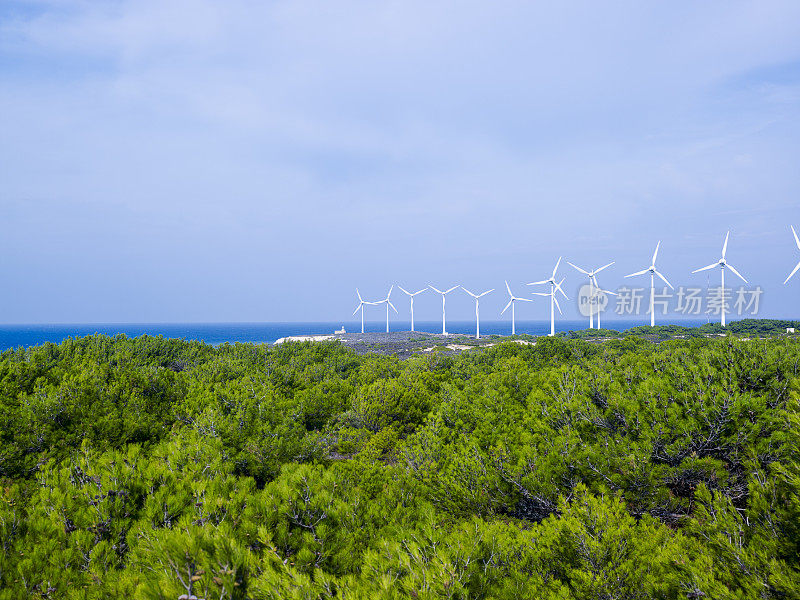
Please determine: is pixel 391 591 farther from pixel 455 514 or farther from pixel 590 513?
pixel 455 514

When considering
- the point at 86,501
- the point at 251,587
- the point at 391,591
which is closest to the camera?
the point at 251,587

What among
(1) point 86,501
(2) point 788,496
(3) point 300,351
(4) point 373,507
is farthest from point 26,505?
(3) point 300,351

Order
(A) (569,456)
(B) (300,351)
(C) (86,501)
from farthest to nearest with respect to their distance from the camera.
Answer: (B) (300,351), (A) (569,456), (C) (86,501)

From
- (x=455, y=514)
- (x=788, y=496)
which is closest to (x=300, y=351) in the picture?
(x=455, y=514)

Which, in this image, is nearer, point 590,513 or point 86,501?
point 86,501

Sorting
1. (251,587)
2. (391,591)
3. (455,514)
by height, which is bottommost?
(455,514)

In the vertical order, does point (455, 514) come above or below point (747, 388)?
below

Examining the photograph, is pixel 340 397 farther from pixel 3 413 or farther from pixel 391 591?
pixel 391 591
